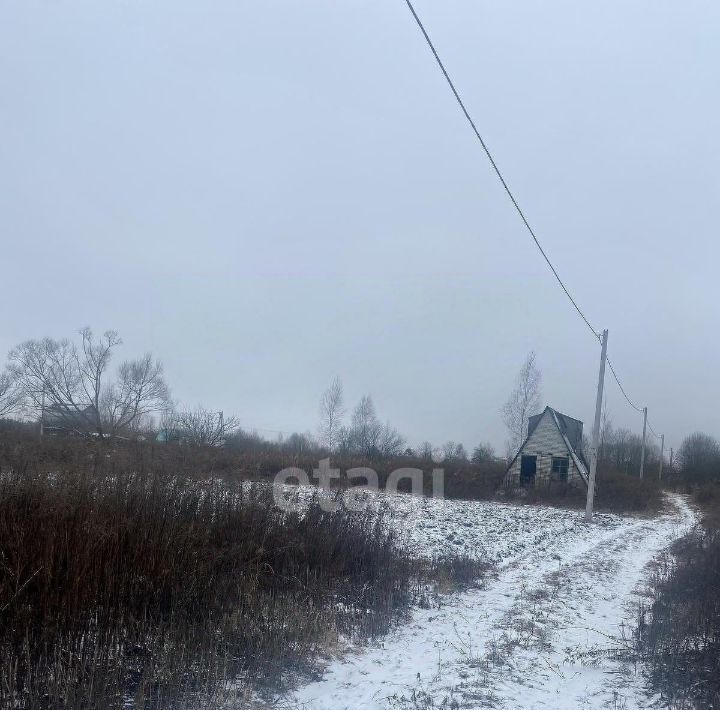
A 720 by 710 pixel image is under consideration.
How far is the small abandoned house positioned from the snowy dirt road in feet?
70.7

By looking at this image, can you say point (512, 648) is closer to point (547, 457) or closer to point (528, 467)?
point (547, 457)

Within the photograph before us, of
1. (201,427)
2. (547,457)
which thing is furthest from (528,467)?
(201,427)

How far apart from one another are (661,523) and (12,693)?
24849 mm

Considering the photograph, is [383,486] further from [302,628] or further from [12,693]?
[12,693]

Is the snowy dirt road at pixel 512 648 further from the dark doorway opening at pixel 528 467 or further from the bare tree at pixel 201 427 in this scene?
the dark doorway opening at pixel 528 467

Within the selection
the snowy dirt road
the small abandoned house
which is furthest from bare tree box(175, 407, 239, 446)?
the small abandoned house

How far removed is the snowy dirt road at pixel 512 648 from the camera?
5.42 metres

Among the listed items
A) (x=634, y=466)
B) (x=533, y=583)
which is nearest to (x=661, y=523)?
(x=533, y=583)

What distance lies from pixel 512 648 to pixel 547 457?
30.4 m

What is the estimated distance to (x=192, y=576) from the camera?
647 cm

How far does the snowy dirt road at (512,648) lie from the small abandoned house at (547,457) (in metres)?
21.6

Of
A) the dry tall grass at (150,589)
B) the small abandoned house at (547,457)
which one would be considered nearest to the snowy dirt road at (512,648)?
the dry tall grass at (150,589)

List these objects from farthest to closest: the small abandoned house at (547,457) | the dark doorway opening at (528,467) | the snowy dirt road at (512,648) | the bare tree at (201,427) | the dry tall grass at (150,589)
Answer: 1. the dark doorway opening at (528,467)
2. the small abandoned house at (547,457)
3. the bare tree at (201,427)
4. the snowy dirt road at (512,648)
5. the dry tall grass at (150,589)

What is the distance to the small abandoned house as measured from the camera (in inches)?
1364
